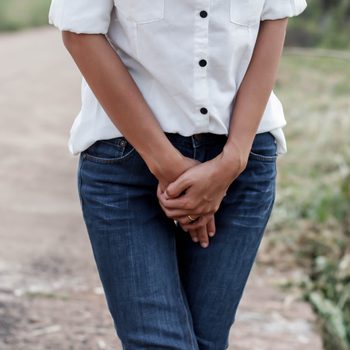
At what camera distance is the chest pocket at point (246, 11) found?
6.23 feet

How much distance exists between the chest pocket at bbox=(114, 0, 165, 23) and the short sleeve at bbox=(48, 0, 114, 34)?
0.03m

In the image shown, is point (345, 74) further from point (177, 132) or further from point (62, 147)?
point (177, 132)

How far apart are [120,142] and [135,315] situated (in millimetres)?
347

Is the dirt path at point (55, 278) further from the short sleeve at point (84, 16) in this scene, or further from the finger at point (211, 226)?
the short sleeve at point (84, 16)

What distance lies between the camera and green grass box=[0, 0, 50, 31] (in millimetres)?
17897

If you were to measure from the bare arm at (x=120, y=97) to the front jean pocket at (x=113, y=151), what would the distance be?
1.6 inches

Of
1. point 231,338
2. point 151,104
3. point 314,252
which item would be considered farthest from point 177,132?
point 314,252

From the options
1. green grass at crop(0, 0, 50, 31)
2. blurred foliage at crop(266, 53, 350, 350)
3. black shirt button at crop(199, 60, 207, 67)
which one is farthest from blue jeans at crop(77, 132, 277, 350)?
green grass at crop(0, 0, 50, 31)

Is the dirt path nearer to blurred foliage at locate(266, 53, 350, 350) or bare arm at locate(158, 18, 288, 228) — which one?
blurred foliage at locate(266, 53, 350, 350)

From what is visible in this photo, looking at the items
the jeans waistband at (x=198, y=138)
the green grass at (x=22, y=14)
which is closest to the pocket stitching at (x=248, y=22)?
the jeans waistband at (x=198, y=138)

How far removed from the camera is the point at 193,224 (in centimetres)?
195

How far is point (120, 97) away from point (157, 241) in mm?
309

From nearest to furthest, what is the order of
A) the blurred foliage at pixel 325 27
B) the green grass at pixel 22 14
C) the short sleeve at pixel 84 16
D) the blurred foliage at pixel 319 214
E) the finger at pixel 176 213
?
the short sleeve at pixel 84 16 < the finger at pixel 176 213 < the blurred foliage at pixel 319 214 < the blurred foliage at pixel 325 27 < the green grass at pixel 22 14

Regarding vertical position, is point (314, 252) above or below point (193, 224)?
below
